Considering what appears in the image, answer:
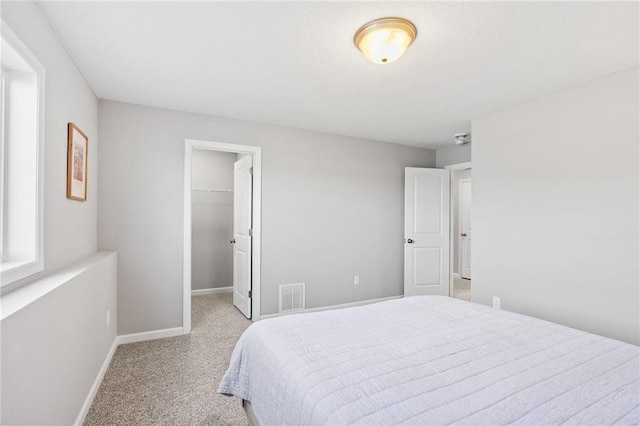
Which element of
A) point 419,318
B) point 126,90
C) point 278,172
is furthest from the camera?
point 278,172

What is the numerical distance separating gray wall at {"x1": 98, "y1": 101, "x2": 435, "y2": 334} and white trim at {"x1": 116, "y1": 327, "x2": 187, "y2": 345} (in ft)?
0.16

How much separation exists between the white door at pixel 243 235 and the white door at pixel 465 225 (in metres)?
4.38

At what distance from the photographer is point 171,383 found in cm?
236

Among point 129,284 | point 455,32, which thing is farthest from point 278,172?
point 455,32

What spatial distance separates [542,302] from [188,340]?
10.8 ft

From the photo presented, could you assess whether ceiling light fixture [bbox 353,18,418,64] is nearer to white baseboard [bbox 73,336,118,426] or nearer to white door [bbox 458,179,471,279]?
white baseboard [bbox 73,336,118,426]

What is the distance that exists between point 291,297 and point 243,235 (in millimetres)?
969

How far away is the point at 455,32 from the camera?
6.10 ft

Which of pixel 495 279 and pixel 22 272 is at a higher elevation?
pixel 22 272

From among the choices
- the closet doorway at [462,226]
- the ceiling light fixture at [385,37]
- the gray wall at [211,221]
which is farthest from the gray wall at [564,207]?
the gray wall at [211,221]

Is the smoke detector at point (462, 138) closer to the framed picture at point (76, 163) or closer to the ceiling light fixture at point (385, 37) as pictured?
the ceiling light fixture at point (385, 37)

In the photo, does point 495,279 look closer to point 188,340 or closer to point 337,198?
point 337,198

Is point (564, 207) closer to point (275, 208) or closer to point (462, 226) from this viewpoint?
point (275, 208)

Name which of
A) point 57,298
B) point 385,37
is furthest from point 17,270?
point 385,37
